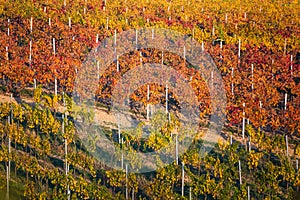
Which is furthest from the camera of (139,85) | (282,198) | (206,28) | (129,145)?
(206,28)

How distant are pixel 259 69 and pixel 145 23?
3.59 m

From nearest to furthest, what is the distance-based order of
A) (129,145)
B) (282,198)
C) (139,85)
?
(282,198), (129,145), (139,85)

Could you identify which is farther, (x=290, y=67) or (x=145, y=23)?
(x=145, y=23)

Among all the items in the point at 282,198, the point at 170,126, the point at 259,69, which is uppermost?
the point at 259,69

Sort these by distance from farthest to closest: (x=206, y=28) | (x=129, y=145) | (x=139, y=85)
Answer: (x=206, y=28)
(x=139, y=85)
(x=129, y=145)

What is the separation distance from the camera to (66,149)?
15391 millimetres

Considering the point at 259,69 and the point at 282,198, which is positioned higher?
the point at 259,69

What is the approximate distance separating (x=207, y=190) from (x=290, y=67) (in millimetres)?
4454

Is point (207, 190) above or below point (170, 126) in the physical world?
below

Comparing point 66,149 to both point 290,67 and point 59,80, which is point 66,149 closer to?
point 59,80

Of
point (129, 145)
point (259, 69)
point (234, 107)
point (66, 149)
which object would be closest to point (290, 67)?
point (259, 69)

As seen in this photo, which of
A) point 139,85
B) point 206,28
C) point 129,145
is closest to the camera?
point 129,145

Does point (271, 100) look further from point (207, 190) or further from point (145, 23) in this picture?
point (145, 23)

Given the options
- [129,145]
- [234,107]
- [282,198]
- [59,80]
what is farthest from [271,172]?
[59,80]
